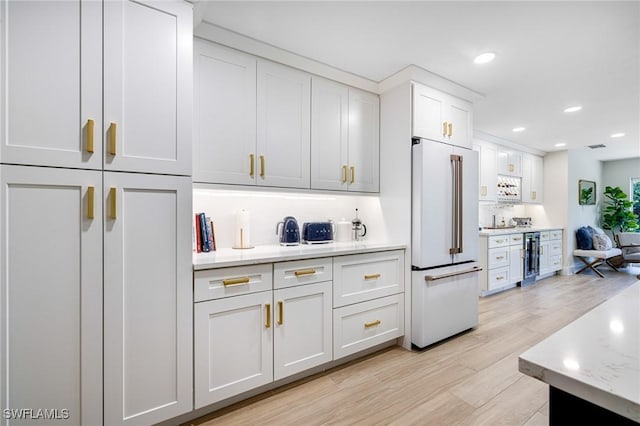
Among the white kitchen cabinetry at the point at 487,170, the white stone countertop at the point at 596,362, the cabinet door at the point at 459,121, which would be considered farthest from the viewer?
the white kitchen cabinetry at the point at 487,170

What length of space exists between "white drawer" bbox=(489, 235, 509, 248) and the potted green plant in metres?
4.29

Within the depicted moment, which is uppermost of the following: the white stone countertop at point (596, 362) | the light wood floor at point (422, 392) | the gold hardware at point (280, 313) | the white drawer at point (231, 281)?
the white stone countertop at point (596, 362)

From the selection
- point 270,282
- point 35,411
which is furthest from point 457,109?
point 35,411

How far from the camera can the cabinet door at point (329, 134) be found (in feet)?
8.08

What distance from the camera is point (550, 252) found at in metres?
5.36

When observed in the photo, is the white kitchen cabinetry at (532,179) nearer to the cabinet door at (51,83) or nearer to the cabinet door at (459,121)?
the cabinet door at (459,121)

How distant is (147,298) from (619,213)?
8999 mm

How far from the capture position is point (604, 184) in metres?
6.85

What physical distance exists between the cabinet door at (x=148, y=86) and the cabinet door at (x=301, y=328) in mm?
1056

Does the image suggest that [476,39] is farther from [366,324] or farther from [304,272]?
[366,324]

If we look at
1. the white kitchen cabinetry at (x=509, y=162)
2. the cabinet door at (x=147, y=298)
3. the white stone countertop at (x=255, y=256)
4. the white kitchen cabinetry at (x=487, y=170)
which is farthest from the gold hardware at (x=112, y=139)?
the white kitchen cabinetry at (x=509, y=162)

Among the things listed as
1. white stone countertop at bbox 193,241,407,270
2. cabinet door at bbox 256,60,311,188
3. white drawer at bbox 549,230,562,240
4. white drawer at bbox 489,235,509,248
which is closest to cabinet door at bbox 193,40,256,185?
cabinet door at bbox 256,60,311,188

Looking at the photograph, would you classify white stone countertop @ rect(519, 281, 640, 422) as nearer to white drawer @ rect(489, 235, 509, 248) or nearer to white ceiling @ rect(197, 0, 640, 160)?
white ceiling @ rect(197, 0, 640, 160)

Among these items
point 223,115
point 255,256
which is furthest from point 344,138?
point 255,256
